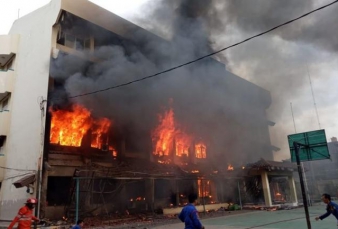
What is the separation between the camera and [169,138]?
23.2 metres

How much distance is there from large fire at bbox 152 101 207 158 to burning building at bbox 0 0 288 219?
0.28ft

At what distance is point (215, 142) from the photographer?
89.4 ft

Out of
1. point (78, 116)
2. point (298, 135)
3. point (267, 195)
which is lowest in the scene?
point (267, 195)

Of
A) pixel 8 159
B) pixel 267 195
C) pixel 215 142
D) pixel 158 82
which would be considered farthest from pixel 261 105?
pixel 8 159

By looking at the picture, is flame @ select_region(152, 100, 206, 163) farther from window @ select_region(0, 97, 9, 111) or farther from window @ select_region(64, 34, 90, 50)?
window @ select_region(0, 97, 9, 111)

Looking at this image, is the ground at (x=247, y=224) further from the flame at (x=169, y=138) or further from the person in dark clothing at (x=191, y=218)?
the flame at (x=169, y=138)

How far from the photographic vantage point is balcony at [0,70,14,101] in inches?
724

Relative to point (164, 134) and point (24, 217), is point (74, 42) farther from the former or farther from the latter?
point (24, 217)

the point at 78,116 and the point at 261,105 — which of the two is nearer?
the point at 78,116

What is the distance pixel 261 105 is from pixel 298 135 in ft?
71.5

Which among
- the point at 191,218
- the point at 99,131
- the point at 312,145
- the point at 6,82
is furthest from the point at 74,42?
the point at 191,218

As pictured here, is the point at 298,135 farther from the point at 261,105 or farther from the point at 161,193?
the point at 261,105

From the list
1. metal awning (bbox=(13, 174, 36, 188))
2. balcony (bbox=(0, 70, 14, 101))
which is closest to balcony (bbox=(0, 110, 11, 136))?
balcony (bbox=(0, 70, 14, 101))

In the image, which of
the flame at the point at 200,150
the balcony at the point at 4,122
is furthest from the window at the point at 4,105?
the flame at the point at 200,150
